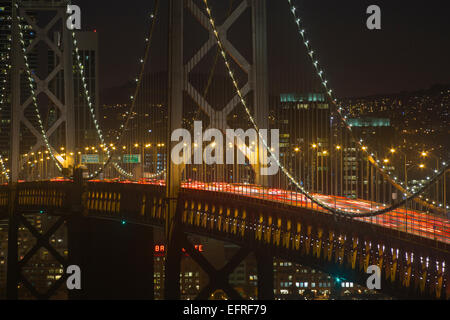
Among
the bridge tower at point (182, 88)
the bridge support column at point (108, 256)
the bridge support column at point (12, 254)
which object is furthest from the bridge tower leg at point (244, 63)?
the bridge support column at point (12, 254)

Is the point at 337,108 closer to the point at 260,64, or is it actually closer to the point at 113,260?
the point at 260,64

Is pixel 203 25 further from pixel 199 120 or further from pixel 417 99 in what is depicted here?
pixel 417 99

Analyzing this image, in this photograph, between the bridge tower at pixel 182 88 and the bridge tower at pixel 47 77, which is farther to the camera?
the bridge tower at pixel 47 77

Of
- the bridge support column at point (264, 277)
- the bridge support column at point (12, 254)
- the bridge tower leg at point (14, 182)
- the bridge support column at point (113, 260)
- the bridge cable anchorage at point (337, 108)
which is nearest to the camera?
the bridge cable anchorage at point (337, 108)

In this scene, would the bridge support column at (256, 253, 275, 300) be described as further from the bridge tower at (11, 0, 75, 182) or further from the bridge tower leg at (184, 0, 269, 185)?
the bridge tower at (11, 0, 75, 182)

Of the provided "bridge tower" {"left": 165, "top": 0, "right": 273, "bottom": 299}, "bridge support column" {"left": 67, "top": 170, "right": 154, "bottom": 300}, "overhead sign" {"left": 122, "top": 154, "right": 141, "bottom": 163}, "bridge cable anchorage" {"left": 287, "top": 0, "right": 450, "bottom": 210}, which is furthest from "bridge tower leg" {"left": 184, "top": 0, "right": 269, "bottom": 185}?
"bridge support column" {"left": 67, "top": 170, "right": 154, "bottom": 300}

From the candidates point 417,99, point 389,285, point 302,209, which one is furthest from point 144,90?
point 389,285

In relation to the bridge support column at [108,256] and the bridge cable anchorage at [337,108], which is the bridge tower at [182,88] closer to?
the bridge cable anchorage at [337,108]
